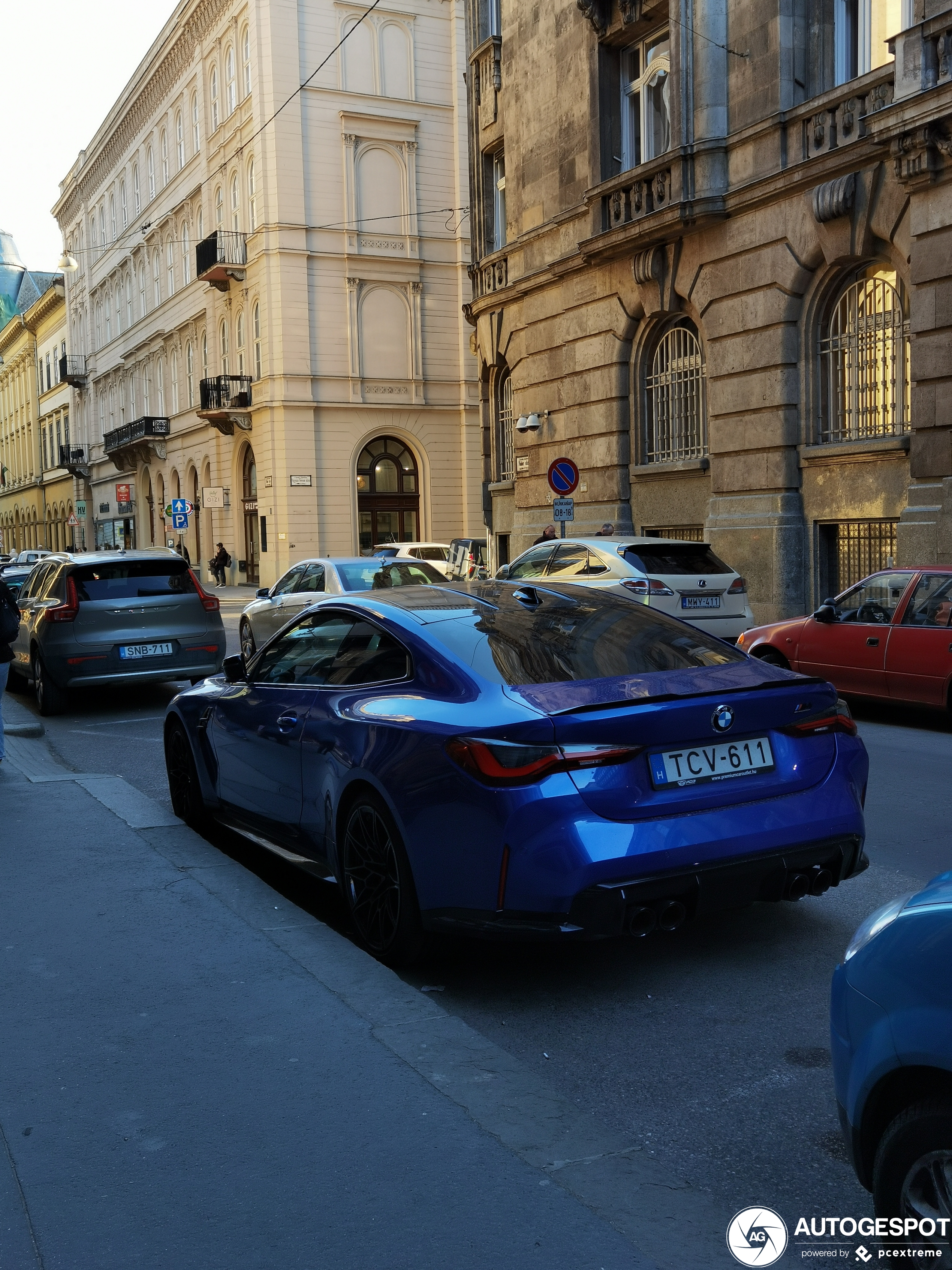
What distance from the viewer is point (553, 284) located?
82.7 feet

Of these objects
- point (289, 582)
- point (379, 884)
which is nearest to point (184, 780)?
point (379, 884)

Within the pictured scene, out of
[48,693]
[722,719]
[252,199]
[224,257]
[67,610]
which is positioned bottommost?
[48,693]

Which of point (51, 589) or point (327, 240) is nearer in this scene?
point (51, 589)

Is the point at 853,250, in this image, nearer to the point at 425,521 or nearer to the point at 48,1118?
the point at 48,1118

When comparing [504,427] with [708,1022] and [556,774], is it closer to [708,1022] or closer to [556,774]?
[556,774]

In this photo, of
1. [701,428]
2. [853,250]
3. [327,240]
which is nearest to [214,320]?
[327,240]

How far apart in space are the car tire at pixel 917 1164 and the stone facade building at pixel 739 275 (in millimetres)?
14558

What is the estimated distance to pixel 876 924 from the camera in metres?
2.61

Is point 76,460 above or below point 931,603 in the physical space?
above

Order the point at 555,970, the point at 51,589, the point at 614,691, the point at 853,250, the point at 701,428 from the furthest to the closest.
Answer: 1. the point at 701,428
2. the point at 853,250
3. the point at 51,589
4. the point at 555,970
5. the point at 614,691

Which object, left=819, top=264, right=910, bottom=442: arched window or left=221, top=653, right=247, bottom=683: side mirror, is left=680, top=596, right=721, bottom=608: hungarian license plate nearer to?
left=819, top=264, right=910, bottom=442: arched window

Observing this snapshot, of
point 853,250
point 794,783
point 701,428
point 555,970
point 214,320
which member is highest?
point 214,320

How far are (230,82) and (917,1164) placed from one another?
45.3m

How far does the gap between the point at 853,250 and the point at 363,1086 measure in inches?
649
